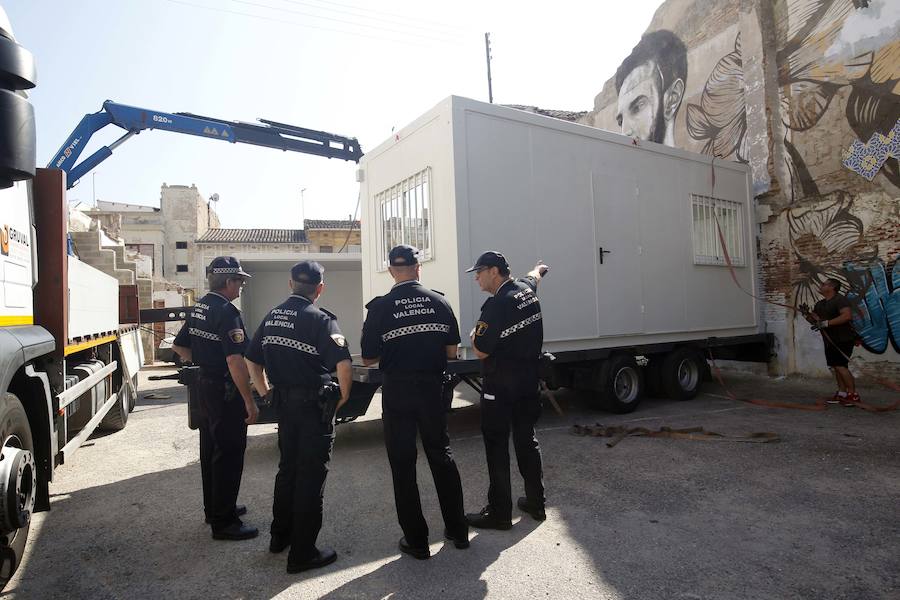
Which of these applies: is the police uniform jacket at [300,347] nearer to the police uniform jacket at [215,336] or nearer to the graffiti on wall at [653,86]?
the police uniform jacket at [215,336]

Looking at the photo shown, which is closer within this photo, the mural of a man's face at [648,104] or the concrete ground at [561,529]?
the concrete ground at [561,529]

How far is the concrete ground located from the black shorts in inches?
64.6

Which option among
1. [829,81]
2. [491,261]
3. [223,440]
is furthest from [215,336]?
[829,81]

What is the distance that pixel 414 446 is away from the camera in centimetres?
338

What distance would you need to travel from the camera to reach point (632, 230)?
7645mm

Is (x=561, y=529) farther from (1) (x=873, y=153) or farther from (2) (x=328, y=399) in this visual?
(1) (x=873, y=153)

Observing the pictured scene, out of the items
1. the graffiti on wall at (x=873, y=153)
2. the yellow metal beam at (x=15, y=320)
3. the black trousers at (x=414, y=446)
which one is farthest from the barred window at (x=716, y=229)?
the yellow metal beam at (x=15, y=320)

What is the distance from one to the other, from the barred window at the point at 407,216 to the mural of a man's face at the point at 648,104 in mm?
8875

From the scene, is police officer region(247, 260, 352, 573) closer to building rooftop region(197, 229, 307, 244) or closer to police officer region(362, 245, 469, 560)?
police officer region(362, 245, 469, 560)

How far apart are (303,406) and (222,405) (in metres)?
0.83

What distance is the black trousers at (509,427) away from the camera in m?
3.81

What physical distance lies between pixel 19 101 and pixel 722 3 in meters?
13.1

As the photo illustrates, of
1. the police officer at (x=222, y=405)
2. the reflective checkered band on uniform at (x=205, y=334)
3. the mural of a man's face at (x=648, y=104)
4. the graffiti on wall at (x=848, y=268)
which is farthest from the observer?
the mural of a man's face at (x=648, y=104)

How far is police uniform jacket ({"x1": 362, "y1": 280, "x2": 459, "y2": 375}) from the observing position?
11.1ft
